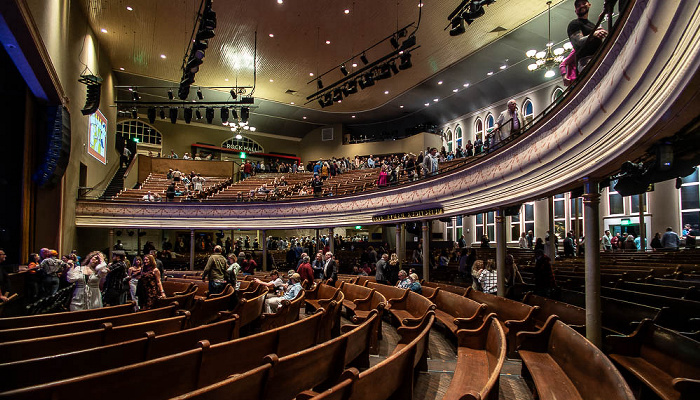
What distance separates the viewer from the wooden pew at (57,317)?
445 cm

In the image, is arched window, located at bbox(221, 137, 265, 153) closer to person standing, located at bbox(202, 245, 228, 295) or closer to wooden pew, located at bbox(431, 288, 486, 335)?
person standing, located at bbox(202, 245, 228, 295)

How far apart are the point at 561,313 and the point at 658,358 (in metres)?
1.80

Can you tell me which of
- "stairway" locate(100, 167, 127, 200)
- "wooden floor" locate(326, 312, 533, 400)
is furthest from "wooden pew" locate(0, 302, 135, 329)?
"stairway" locate(100, 167, 127, 200)

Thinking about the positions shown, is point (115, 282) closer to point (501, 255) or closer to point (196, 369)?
point (196, 369)

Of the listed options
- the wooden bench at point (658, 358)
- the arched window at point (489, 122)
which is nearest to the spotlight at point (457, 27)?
the wooden bench at point (658, 358)

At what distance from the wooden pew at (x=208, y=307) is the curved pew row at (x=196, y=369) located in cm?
230

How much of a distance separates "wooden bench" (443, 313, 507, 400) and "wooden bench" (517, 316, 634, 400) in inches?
11.9

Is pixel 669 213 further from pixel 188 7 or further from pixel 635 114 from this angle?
pixel 188 7

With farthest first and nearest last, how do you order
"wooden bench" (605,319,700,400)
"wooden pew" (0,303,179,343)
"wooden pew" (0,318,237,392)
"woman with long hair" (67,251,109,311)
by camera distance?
"woman with long hair" (67,251,109,311)
"wooden pew" (0,303,179,343)
"wooden bench" (605,319,700,400)
"wooden pew" (0,318,237,392)

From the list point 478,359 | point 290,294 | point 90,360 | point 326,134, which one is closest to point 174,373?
point 90,360

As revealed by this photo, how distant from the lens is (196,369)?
107 inches

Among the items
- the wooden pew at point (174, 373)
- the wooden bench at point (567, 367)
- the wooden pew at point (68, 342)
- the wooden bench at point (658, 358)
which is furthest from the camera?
the wooden pew at point (68, 342)

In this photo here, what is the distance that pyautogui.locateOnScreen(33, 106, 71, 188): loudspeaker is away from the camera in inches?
455

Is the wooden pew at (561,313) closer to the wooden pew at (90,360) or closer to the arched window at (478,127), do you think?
the wooden pew at (90,360)
